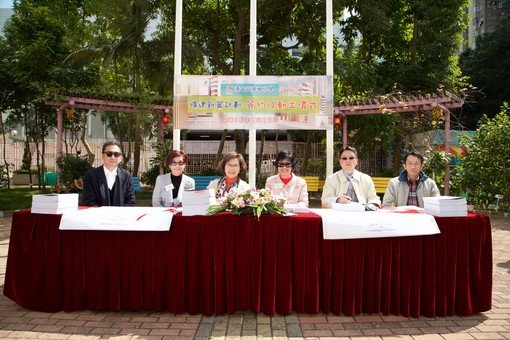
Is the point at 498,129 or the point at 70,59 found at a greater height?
the point at 70,59

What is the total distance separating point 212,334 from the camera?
10.6ft

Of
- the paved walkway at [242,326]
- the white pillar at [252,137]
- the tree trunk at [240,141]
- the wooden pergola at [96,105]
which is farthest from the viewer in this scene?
the tree trunk at [240,141]

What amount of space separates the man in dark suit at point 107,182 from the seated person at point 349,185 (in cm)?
207

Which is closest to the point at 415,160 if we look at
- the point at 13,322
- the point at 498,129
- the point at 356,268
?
the point at 356,268

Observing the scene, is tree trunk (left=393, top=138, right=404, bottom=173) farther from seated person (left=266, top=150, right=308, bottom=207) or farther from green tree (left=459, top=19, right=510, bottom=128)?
green tree (left=459, top=19, right=510, bottom=128)

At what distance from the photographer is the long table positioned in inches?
138

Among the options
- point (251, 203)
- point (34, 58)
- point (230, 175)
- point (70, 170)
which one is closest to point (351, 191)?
point (230, 175)

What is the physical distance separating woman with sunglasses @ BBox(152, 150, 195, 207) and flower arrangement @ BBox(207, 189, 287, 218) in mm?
1038

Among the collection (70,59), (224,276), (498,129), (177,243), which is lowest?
(224,276)

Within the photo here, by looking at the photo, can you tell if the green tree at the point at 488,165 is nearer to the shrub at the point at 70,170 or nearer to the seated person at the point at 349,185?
the seated person at the point at 349,185

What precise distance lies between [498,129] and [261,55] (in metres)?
6.94

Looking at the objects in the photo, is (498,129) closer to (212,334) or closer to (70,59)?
(212,334)

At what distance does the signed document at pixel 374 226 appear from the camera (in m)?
3.45

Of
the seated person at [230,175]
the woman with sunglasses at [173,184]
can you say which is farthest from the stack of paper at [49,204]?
the seated person at [230,175]
